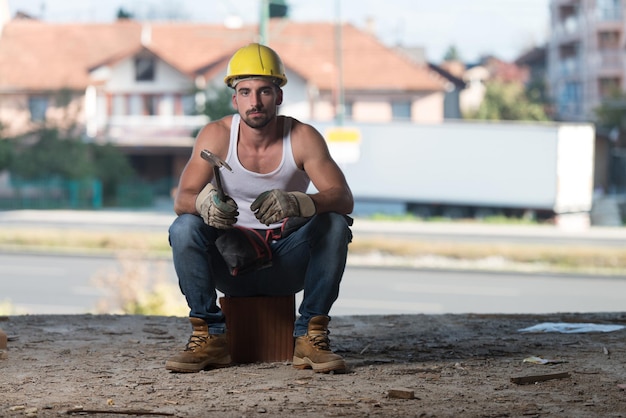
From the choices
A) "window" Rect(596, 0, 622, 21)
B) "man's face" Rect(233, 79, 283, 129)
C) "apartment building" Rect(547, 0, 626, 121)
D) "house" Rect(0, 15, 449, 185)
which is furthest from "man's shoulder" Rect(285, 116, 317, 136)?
"window" Rect(596, 0, 622, 21)

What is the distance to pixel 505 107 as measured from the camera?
5456 centimetres

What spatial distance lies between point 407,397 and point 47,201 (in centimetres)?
Result: 3642

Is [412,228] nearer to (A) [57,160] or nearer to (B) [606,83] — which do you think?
(A) [57,160]

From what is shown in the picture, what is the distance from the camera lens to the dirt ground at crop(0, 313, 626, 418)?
416cm

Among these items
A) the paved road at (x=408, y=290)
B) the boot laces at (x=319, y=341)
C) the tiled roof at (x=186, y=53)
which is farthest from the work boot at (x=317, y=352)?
the tiled roof at (x=186, y=53)

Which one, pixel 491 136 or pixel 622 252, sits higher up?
pixel 491 136

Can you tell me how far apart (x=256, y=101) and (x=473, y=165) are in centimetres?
3033

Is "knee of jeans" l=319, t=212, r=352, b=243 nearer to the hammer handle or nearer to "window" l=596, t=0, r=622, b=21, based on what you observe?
the hammer handle

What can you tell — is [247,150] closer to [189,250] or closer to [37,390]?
[189,250]

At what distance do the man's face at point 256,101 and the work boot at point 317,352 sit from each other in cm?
92

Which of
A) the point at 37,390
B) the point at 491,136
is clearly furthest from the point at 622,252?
the point at 37,390

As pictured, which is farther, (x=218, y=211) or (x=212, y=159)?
(x=212, y=159)

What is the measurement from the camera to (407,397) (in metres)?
4.33

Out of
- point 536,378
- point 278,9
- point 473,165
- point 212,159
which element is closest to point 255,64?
point 212,159
